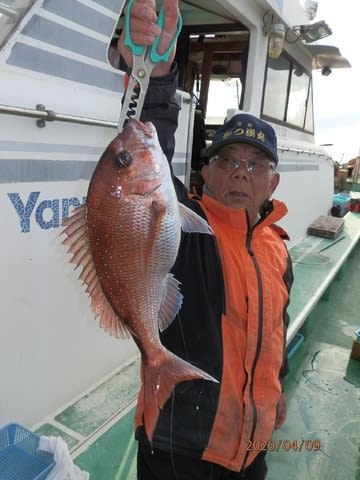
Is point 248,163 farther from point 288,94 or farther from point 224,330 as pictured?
point 288,94

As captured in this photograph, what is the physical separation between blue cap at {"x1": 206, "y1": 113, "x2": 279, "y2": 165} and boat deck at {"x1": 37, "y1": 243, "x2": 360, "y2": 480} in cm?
149

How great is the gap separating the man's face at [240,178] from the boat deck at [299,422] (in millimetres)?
1284

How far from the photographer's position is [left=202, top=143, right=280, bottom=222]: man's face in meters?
1.70

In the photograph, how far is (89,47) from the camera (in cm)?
216

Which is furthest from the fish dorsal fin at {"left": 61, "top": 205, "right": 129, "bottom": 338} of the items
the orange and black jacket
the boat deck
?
the boat deck

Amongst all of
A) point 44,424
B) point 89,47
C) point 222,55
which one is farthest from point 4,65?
point 222,55

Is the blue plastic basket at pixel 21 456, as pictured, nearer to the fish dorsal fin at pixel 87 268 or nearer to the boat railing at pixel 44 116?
the fish dorsal fin at pixel 87 268

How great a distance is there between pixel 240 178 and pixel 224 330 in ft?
1.97

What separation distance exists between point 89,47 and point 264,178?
3.86 feet

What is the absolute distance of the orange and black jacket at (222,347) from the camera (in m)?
1.50

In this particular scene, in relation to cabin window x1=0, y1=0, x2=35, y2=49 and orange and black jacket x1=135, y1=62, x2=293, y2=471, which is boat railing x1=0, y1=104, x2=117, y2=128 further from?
orange and black jacket x1=135, y1=62, x2=293, y2=471

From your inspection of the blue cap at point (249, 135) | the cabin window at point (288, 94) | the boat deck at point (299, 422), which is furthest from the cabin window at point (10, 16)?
the cabin window at point (288, 94)

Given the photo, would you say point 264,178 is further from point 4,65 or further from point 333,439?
point 333,439
